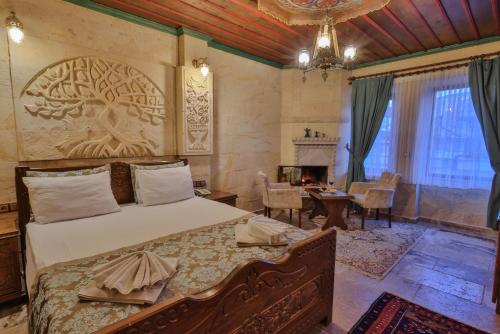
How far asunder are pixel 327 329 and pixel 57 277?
1.74m

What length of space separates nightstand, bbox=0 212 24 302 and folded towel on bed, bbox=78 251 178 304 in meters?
1.32

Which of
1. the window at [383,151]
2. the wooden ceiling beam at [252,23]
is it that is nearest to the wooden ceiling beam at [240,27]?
the wooden ceiling beam at [252,23]

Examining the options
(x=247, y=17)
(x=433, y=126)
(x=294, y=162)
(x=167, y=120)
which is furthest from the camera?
(x=294, y=162)

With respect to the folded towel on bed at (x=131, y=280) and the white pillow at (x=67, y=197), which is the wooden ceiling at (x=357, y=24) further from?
the folded towel on bed at (x=131, y=280)

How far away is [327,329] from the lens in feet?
5.95

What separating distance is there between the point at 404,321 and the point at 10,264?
10.1ft

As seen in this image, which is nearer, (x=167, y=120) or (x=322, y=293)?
(x=322, y=293)

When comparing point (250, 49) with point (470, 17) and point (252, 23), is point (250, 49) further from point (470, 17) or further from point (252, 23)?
point (470, 17)

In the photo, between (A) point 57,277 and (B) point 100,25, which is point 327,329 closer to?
(A) point 57,277

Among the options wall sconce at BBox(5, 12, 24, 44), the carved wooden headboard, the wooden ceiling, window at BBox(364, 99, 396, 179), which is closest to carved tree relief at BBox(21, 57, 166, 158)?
the carved wooden headboard

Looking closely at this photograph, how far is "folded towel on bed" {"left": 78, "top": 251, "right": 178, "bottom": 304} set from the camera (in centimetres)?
109

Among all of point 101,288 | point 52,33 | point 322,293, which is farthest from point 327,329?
point 52,33

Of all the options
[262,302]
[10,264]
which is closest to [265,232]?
[262,302]

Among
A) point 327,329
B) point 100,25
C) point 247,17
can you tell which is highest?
point 247,17
